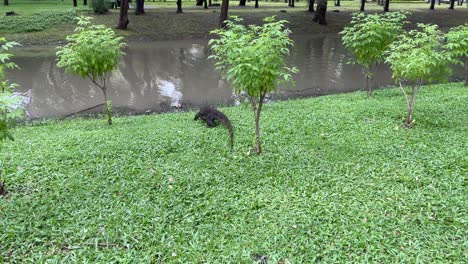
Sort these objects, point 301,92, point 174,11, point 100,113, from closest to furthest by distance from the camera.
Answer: point 100,113 → point 301,92 → point 174,11

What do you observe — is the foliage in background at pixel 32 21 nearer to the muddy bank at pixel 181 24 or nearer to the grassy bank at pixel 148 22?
the grassy bank at pixel 148 22

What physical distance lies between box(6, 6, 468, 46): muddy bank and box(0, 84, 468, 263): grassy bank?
50.2 ft

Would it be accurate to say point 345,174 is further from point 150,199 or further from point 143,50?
point 143,50

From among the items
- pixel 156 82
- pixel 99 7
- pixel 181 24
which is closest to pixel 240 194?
pixel 156 82

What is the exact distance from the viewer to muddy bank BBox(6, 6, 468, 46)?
1997 cm

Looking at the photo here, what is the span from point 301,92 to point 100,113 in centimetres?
558

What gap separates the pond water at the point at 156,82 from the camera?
32.5 feet

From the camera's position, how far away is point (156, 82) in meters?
12.1

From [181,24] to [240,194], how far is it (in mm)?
20989

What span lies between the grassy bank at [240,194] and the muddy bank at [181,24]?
→ 15292 millimetres

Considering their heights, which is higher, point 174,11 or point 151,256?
point 174,11

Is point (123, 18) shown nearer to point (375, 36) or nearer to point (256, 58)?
point (375, 36)

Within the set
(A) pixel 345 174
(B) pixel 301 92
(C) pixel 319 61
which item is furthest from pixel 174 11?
(A) pixel 345 174

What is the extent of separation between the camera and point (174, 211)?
4.11 meters
